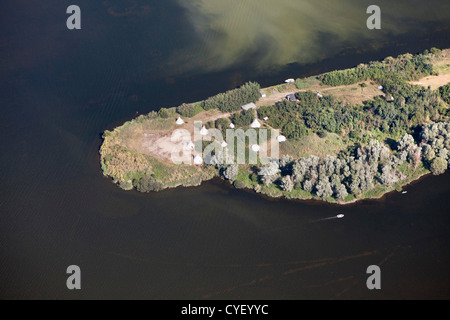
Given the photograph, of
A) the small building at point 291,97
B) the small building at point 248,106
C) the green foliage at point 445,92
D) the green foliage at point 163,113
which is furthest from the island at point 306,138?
the small building at point 291,97

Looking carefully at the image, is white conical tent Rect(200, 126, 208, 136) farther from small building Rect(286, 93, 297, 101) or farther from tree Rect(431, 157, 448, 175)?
tree Rect(431, 157, 448, 175)

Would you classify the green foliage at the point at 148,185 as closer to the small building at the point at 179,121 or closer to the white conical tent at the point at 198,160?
the white conical tent at the point at 198,160

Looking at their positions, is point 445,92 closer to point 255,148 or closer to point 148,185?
point 255,148

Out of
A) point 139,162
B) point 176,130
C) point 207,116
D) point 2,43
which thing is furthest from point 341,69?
point 2,43

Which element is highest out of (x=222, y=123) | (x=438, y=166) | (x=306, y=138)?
(x=222, y=123)

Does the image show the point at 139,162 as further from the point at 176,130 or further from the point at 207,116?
the point at 207,116

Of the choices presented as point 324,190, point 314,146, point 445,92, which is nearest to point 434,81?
point 445,92
